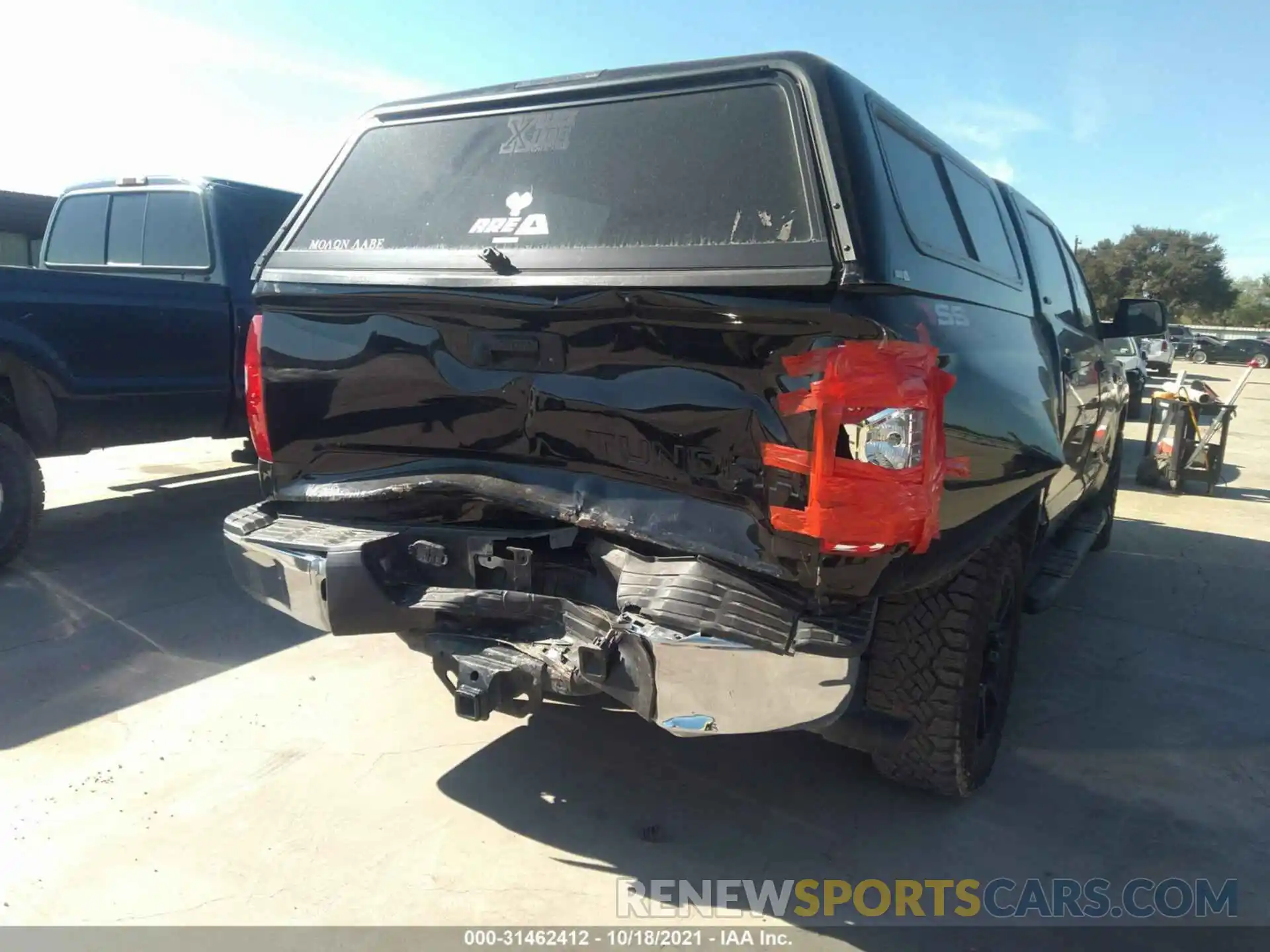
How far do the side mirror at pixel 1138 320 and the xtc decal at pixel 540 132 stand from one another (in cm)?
404

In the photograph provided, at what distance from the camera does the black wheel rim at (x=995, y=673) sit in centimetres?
312

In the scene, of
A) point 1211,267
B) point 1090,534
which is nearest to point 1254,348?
point 1211,267

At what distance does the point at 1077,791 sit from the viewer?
129 inches

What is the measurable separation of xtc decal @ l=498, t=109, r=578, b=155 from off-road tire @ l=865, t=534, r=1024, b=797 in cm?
170

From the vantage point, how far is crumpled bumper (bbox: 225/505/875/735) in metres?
2.23

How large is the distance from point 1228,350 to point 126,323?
46088mm

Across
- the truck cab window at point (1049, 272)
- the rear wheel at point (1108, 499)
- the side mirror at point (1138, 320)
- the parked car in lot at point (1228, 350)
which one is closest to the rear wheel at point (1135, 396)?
the rear wheel at point (1108, 499)

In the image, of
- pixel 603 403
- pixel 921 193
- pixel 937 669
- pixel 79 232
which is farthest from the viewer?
pixel 79 232

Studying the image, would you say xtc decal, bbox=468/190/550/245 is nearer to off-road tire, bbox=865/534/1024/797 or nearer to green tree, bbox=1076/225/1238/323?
off-road tire, bbox=865/534/1024/797

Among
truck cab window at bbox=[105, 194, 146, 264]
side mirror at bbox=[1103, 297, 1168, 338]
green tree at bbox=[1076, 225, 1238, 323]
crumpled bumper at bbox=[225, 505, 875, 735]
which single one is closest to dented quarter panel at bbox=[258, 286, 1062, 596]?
crumpled bumper at bbox=[225, 505, 875, 735]

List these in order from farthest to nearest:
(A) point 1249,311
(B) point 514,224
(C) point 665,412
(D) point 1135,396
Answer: (A) point 1249,311 < (D) point 1135,396 < (B) point 514,224 < (C) point 665,412

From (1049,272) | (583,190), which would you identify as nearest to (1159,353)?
(1049,272)

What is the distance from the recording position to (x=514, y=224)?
9.27 feet

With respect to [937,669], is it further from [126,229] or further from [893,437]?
[126,229]
